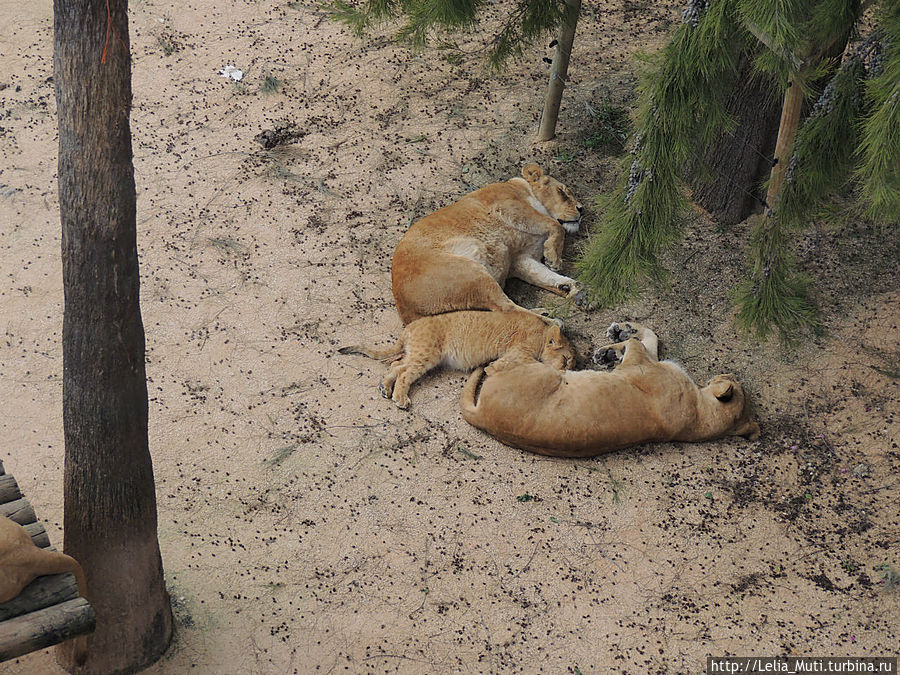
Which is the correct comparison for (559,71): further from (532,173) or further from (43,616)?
(43,616)

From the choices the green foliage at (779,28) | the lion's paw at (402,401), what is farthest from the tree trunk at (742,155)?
the lion's paw at (402,401)

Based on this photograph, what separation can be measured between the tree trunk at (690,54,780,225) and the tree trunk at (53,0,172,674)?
14.6ft

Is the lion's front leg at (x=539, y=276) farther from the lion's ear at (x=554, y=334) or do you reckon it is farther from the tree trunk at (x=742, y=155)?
the tree trunk at (x=742, y=155)

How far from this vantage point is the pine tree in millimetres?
4270

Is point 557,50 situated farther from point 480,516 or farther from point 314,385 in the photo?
point 480,516

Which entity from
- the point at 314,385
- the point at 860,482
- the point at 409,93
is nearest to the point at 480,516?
the point at 314,385

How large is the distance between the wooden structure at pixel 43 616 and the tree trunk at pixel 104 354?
412mm

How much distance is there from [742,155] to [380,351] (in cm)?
334

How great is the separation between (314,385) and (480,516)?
5.17 ft

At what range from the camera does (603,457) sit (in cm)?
592

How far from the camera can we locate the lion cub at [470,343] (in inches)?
247

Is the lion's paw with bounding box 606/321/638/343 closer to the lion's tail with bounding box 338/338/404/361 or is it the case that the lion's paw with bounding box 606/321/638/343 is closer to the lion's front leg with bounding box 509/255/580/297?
the lion's front leg with bounding box 509/255/580/297

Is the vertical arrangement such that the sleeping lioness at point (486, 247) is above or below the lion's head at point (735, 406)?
above

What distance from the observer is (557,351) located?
629cm
